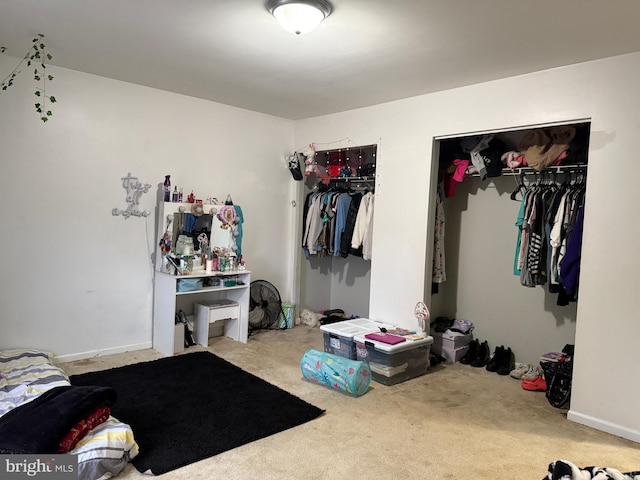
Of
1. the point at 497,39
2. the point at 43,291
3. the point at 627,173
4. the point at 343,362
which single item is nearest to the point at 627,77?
the point at 627,173

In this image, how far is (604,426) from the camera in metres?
2.99

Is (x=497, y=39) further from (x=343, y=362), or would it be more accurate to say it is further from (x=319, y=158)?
(x=319, y=158)

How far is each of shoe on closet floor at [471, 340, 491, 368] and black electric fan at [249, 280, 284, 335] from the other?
2179 mm

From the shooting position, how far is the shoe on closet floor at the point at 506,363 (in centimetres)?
404

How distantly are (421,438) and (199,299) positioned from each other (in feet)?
9.18

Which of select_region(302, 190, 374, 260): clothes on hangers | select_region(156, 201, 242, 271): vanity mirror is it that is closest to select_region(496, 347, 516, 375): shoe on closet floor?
select_region(302, 190, 374, 260): clothes on hangers

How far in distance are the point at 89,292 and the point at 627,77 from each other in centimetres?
445

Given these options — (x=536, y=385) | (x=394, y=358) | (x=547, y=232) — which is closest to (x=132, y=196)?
(x=394, y=358)

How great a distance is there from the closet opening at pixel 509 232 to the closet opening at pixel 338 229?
858 mm

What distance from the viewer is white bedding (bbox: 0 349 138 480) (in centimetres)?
222

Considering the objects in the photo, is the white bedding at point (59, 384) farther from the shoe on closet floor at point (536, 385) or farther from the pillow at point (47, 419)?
the shoe on closet floor at point (536, 385)

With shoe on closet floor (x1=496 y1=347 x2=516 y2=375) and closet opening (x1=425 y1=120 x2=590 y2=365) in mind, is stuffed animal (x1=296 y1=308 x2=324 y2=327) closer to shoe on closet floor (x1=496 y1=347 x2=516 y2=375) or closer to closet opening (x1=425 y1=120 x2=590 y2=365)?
closet opening (x1=425 y1=120 x2=590 y2=365)

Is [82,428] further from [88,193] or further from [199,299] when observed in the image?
[199,299]

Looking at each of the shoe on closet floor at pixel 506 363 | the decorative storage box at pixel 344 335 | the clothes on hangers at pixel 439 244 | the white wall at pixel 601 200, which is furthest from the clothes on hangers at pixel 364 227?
the shoe on closet floor at pixel 506 363
